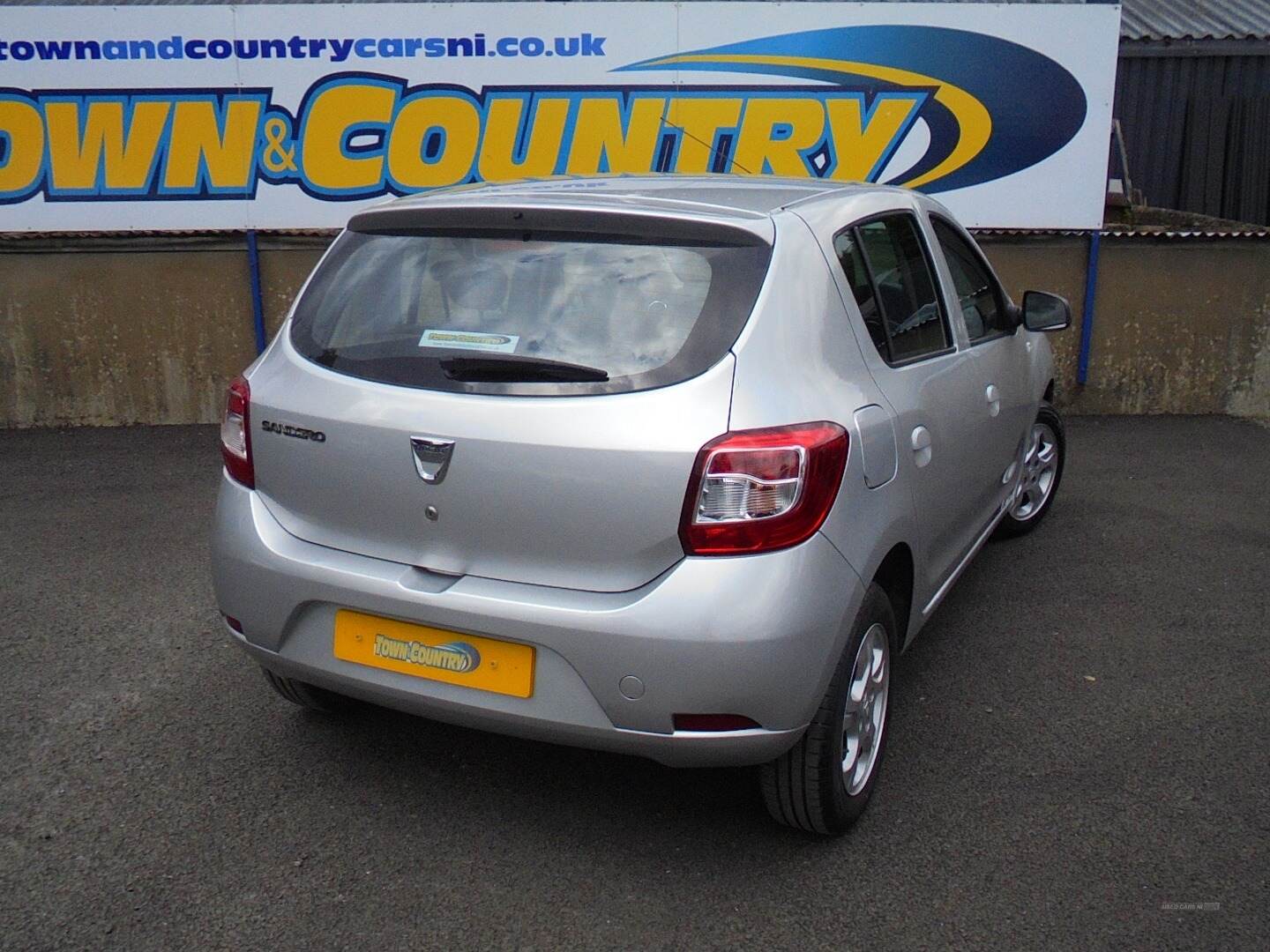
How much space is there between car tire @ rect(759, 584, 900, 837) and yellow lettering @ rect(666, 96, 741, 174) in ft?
17.3

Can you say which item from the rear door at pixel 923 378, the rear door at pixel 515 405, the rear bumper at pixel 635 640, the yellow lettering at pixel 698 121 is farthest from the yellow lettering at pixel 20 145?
the rear door at pixel 923 378

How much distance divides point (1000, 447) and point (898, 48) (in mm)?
4383

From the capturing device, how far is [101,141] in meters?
7.68

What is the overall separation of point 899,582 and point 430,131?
5.59 m

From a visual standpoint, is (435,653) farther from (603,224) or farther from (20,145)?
(20,145)

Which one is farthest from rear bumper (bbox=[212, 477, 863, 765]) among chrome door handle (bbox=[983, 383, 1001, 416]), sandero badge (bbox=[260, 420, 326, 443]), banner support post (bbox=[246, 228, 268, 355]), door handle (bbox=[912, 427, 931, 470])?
banner support post (bbox=[246, 228, 268, 355])

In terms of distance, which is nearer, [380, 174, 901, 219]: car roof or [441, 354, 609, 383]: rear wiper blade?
[441, 354, 609, 383]: rear wiper blade

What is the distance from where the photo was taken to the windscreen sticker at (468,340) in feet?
9.18

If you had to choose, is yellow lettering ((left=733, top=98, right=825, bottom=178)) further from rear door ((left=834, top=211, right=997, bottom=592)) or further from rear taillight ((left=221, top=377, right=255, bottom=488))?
rear taillight ((left=221, top=377, right=255, bottom=488))

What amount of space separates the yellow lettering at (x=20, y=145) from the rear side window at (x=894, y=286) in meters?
6.19

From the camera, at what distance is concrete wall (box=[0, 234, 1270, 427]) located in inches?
305

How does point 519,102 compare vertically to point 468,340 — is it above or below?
above

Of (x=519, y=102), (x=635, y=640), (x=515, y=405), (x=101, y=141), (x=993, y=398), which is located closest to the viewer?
(x=635, y=640)

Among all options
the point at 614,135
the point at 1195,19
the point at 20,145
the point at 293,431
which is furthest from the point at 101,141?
the point at 1195,19
